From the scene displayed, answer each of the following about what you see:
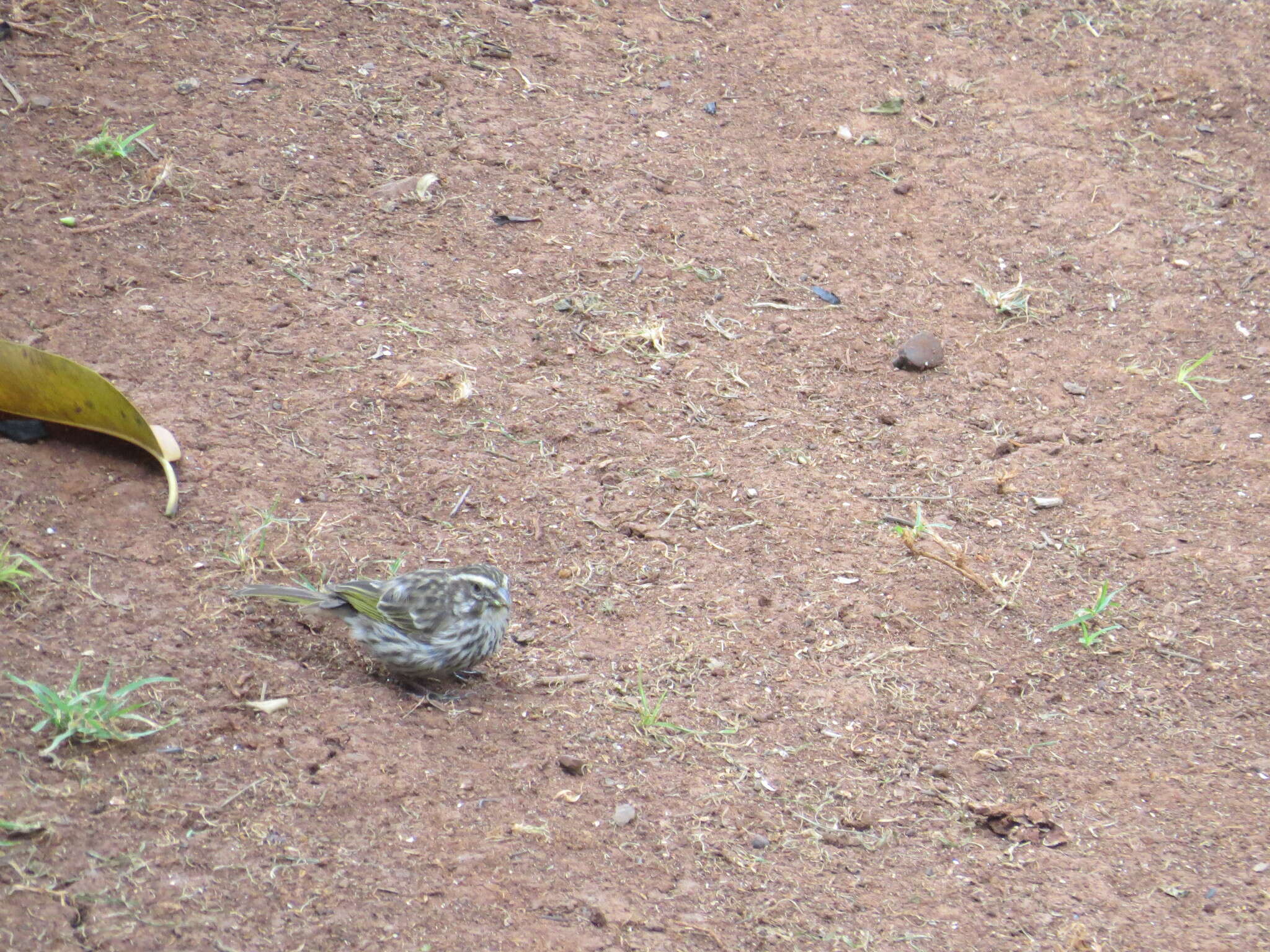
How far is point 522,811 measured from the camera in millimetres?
3666

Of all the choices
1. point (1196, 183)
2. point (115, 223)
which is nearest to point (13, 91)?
point (115, 223)

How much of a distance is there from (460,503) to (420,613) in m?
0.98

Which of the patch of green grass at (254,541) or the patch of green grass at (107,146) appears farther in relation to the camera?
the patch of green grass at (107,146)

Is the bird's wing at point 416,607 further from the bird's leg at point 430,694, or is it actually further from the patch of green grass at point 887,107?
the patch of green grass at point 887,107

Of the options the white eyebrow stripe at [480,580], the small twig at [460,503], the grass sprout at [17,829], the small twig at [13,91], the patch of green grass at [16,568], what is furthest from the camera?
the small twig at [13,91]

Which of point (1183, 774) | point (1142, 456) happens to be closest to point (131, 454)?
point (1183, 774)

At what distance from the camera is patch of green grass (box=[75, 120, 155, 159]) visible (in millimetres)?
5898

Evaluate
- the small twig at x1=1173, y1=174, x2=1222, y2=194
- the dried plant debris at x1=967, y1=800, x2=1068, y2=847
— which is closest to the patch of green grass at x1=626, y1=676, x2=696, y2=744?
the dried plant debris at x1=967, y1=800, x2=1068, y2=847

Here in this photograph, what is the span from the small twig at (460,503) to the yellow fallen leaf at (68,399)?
1.07 m

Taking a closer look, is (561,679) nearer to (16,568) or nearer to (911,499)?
(16,568)

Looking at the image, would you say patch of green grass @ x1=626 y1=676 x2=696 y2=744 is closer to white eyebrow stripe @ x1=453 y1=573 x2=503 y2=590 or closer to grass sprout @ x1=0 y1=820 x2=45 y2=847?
white eyebrow stripe @ x1=453 y1=573 x2=503 y2=590

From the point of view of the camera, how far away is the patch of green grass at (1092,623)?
4.86 metres

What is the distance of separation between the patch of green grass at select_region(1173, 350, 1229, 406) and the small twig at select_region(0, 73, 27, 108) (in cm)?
625

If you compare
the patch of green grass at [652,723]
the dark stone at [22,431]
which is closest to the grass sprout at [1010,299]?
the patch of green grass at [652,723]
